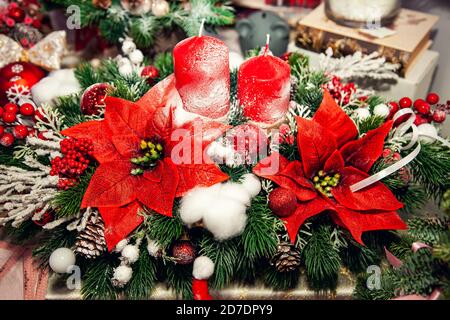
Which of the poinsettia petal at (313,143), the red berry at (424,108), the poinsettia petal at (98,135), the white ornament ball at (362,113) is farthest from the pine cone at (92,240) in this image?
the red berry at (424,108)

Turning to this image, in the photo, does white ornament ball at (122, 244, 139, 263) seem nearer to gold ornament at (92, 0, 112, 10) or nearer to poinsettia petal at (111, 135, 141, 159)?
poinsettia petal at (111, 135, 141, 159)

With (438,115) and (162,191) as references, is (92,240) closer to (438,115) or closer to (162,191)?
(162,191)

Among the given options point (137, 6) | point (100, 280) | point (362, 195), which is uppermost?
point (137, 6)

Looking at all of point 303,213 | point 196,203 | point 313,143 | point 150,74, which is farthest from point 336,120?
point 150,74

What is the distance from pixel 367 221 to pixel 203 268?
→ 0.85 ft

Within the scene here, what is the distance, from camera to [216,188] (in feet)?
2.19

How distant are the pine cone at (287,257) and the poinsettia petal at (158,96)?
0.99 feet

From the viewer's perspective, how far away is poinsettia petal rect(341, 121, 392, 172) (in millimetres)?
699

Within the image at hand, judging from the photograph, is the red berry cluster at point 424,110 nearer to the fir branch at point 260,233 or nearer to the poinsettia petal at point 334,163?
the poinsettia petal at point 334,163

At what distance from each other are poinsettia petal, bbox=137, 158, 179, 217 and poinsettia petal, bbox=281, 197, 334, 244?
0.18 m

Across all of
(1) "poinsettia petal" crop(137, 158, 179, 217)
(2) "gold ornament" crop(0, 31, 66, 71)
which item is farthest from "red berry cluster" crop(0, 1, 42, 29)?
(1) "poinsettia petal" crop(137, 158, 179, 217)
